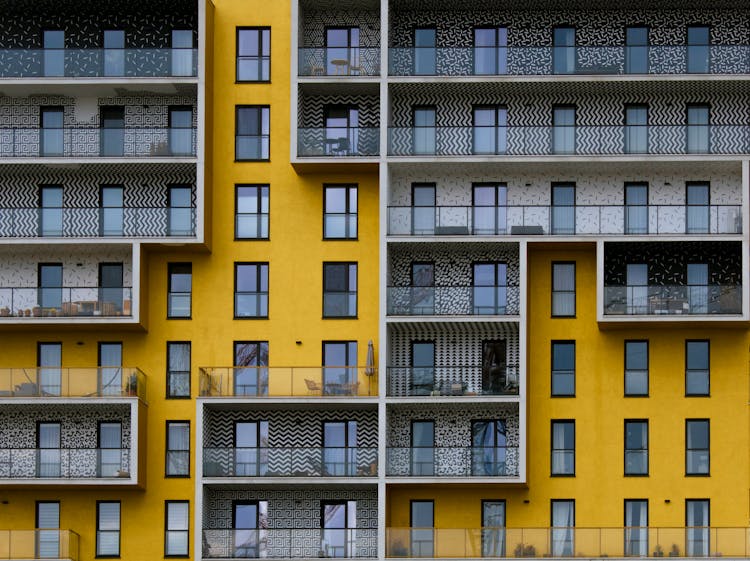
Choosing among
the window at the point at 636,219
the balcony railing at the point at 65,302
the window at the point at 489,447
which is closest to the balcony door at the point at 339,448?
the window at the point at 489,447

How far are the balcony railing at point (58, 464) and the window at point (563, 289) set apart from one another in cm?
1444

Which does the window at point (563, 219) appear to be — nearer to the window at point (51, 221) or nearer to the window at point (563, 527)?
the window at point (563, 527)

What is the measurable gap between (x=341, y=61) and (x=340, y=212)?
16.1 feet

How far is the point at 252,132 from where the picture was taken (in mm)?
69875

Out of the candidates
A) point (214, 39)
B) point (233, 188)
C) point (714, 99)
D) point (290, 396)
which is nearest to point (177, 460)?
point (290, 396)

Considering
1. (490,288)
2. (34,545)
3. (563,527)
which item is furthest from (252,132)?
(563,527)

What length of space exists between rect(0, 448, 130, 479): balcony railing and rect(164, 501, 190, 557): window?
216 centimetres

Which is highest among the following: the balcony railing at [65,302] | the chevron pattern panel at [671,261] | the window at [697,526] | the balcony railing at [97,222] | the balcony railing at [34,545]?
the balcony railing at [97,222]

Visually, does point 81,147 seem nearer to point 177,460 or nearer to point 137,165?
point 137,165

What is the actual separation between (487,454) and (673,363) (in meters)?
6.71

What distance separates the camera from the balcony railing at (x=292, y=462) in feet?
220

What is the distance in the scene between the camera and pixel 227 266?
2726 inches

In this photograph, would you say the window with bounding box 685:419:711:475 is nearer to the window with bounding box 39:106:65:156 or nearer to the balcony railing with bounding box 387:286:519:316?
the balcony railing with bounding box 387:286:519:316

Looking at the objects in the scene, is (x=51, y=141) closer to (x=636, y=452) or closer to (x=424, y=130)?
(x=424, y=130)
